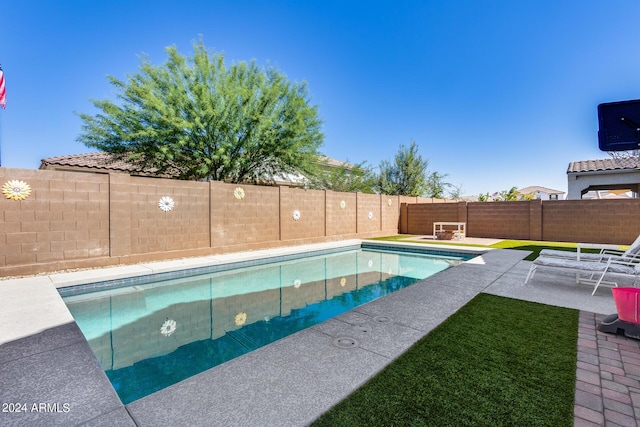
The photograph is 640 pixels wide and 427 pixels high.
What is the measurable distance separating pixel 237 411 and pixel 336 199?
12328 millimetres

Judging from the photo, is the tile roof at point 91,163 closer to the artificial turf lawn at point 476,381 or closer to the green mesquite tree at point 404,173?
the artificial turf lawn at point 476,381

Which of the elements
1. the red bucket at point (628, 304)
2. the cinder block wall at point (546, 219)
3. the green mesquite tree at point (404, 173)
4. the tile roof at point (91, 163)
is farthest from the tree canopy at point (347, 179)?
the red bucket at point (628, 304)

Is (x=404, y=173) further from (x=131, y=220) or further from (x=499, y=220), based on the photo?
(x=131, y=220)

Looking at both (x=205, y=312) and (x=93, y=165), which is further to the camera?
(x=93, y=165)

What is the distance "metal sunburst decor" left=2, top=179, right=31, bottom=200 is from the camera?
636cm

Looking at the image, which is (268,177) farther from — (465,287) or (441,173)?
(441,173)

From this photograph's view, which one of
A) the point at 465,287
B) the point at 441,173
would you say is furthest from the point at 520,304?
the point at 441,173

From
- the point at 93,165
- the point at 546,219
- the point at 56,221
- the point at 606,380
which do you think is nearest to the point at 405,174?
the point at 546,219

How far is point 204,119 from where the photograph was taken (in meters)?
11.0

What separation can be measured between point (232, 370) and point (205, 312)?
2923 mm

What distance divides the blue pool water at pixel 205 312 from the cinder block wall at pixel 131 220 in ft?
6.43

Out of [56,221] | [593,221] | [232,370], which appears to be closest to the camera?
[232,370]

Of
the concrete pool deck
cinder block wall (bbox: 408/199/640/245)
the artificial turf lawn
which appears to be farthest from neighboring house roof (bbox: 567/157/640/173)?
the artificial turf lawn

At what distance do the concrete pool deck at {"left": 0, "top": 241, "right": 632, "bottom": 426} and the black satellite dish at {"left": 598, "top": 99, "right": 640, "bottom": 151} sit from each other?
2.28 m
